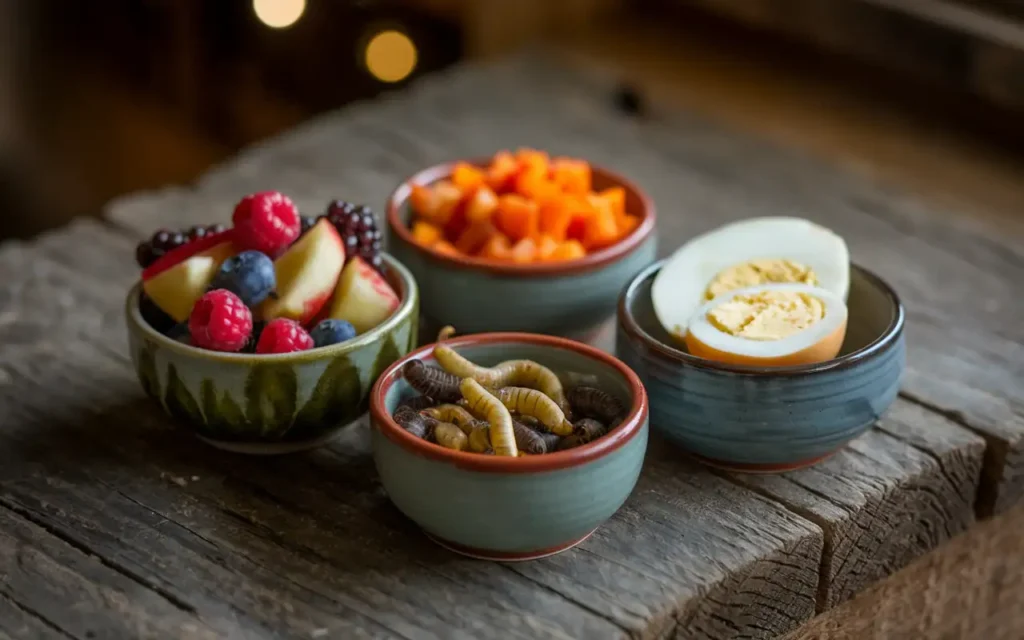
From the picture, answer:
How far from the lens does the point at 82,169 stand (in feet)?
10.8

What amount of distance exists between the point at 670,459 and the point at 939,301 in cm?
43

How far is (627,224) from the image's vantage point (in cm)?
127

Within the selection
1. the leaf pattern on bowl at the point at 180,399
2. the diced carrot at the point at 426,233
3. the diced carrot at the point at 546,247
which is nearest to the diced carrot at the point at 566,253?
the diced carrot at the point at 546,247

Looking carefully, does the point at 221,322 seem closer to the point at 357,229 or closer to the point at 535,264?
the point at 357,229

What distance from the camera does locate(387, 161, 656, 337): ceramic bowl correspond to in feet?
3.85

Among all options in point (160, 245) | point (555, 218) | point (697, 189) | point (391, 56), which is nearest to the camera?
point (160, 245)

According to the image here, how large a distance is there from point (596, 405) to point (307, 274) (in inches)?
9.8

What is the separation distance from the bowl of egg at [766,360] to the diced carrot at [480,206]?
161 millimetres

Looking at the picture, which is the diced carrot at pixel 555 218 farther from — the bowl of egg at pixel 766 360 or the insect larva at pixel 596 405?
the insect larva at pixel 596 405

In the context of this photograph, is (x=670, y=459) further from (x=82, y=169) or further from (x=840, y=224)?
(x=82, y=169)

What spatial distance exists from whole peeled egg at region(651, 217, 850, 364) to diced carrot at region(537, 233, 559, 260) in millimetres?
98

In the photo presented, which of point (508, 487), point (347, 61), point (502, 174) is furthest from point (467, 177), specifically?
point (347, 61)

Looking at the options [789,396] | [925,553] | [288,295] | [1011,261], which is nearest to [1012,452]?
[925,553]

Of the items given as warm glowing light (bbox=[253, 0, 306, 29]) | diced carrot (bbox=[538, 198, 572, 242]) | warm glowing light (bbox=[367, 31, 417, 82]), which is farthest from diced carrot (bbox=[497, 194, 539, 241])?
warm glowing light (bbox=[253, 0, 306, 29])
